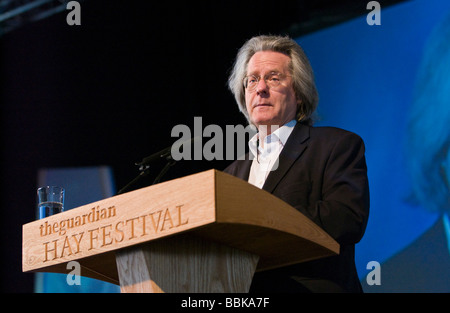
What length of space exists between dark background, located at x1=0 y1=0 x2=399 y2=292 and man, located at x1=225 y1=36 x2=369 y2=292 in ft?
5.61

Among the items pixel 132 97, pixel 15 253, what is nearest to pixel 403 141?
pixel 132 97

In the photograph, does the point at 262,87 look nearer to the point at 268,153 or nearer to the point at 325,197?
the point at 268,153

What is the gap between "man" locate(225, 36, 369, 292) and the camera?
6.02 ft

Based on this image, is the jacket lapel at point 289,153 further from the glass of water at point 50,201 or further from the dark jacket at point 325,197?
the glass of water at point 50,201

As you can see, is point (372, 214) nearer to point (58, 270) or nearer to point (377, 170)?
point (377, 170)

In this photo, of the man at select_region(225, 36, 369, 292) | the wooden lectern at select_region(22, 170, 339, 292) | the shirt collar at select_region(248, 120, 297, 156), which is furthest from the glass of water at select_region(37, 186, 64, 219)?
the shirt collar at select_region(248, 120, 297, 156)

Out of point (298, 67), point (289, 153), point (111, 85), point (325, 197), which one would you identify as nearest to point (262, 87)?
point (298, 67)

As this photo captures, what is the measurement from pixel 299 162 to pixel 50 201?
0.88 meters

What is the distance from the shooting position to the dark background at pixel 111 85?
4.45m

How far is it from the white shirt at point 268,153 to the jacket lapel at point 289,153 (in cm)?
5

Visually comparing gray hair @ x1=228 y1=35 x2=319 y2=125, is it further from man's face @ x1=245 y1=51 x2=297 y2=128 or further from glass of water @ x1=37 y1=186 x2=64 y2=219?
glass of water @ x1=37 y1=186 x2=64 y2=219

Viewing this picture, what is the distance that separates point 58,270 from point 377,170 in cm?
219
